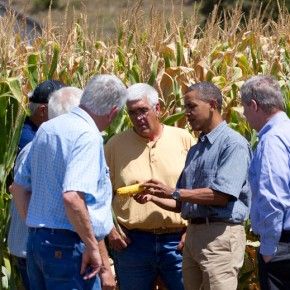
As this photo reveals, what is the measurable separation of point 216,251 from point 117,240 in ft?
2.19

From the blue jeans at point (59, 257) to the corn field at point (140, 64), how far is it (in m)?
1.72

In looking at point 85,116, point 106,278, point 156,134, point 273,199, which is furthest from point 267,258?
point 156,134

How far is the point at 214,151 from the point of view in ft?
20.2

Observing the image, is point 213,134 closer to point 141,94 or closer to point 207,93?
point 207,93

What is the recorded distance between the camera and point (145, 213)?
6.48 m

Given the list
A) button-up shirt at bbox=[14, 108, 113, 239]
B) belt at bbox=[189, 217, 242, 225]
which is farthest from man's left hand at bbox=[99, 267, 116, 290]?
belt at bbox=[189, 217, 242, 225]

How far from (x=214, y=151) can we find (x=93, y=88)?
1194mm

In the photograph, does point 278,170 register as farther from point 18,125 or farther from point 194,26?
point 194,26

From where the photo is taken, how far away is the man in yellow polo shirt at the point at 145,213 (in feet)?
21.3

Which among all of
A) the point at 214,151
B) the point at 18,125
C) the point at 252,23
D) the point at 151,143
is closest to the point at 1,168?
the point at 18,125

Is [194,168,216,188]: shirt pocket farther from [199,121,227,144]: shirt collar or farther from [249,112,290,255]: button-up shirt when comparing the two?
[249,112,290,255]: button-up shirt

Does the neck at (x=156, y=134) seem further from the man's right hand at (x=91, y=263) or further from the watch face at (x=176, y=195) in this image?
the man's right hand at (x=91, y=263)

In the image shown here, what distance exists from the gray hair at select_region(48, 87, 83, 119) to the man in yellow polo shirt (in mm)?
948

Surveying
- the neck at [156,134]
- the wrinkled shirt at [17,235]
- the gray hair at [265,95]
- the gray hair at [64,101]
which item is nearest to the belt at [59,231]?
the gray hair at [64,101]
